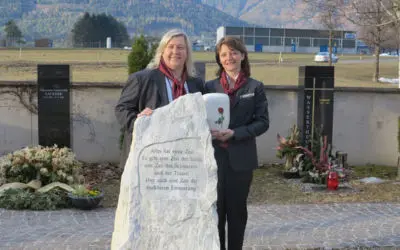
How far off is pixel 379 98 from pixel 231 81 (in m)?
8.08

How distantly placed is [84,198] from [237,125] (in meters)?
3.63

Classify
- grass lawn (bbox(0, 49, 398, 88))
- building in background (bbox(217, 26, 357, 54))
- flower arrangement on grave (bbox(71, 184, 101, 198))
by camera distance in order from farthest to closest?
building in background (bbox(217, 26, 357, 54))
grass lawn (bbox(0, 49, 398, 88))
flower arrangement on grave (bbox(71, 184, 101, 198))

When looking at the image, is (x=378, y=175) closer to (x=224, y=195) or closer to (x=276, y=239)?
(x=276, y=239)

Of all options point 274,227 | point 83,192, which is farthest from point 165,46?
point 83,192

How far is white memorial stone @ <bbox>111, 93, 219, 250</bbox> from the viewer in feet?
12.9

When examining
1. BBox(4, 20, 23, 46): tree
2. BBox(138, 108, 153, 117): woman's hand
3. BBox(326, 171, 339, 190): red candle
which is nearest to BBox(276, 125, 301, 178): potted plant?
BBox(326, 171, 339, 190): red candle

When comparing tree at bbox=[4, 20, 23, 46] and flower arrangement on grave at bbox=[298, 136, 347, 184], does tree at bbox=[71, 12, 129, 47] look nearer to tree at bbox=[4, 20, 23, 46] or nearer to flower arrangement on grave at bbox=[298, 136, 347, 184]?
tree at bbox=[4, 20, 23, 46]

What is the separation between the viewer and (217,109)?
13.0 ft

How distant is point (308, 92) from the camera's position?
10320 millimetres

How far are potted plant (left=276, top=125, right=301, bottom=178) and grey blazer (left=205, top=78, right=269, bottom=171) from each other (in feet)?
Result: 18.7

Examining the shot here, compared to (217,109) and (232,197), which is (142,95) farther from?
(232,197)

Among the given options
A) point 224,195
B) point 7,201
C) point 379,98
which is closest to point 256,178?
point 379,98

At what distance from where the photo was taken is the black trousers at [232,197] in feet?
14.0

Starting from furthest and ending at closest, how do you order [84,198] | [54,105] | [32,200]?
[54,105] → [32,200] → [84,198]
